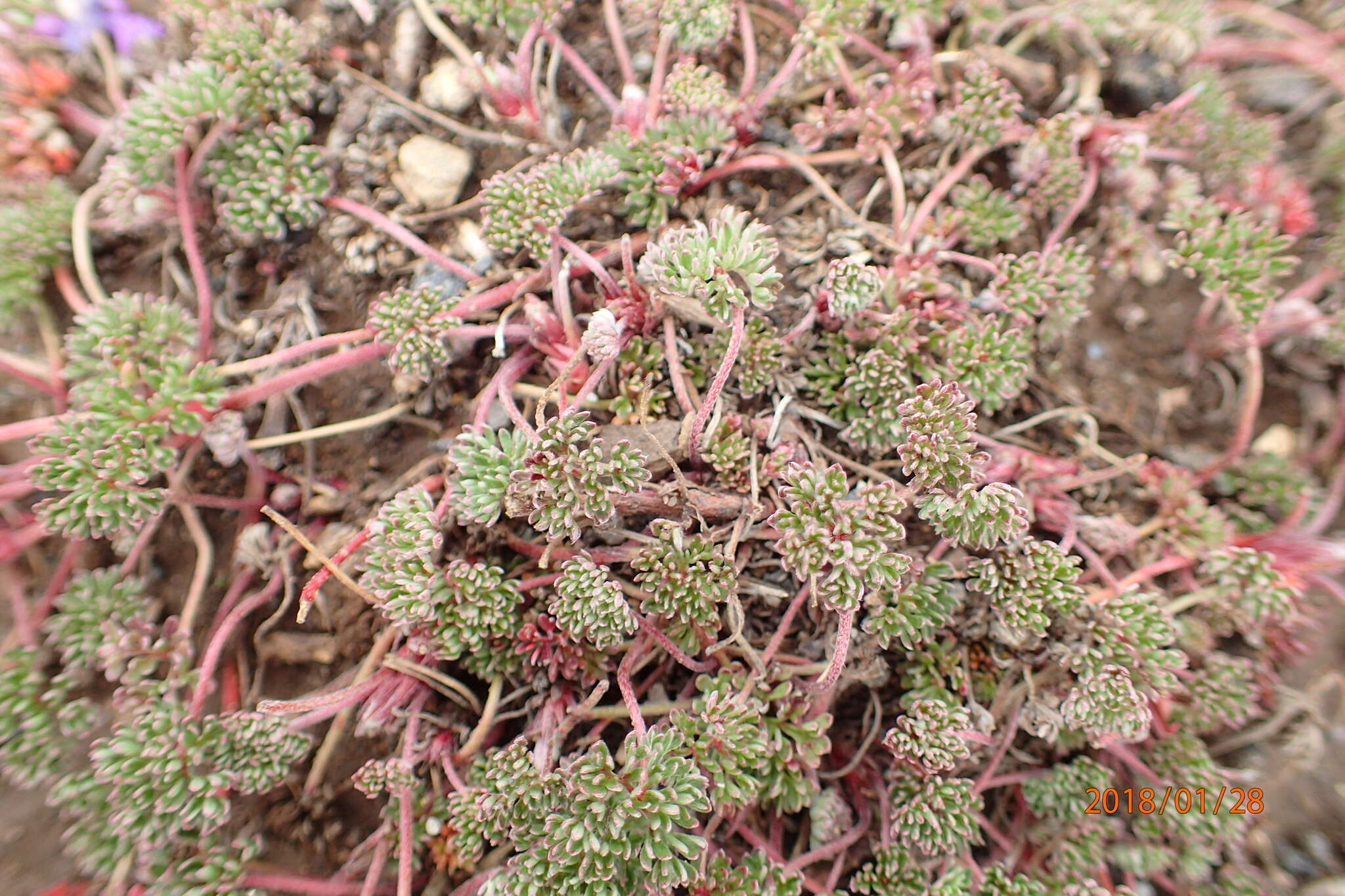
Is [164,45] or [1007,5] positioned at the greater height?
[1007,5]

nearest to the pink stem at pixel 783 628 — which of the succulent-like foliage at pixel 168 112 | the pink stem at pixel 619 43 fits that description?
the pink stem at pixel 619 43

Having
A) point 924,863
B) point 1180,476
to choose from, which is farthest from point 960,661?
point 1180,476

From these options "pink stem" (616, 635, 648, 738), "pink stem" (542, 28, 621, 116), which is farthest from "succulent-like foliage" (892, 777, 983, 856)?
"pink stem" (542, 28, 621, 116)

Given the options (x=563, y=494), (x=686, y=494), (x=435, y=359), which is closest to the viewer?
(x=563, y=494)

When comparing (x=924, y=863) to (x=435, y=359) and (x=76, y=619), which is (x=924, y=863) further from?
(x=76, y=619)

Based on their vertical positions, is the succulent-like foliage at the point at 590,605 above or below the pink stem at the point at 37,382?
below

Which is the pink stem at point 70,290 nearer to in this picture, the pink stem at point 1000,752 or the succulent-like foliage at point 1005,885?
the pink stem at point 1000,752
